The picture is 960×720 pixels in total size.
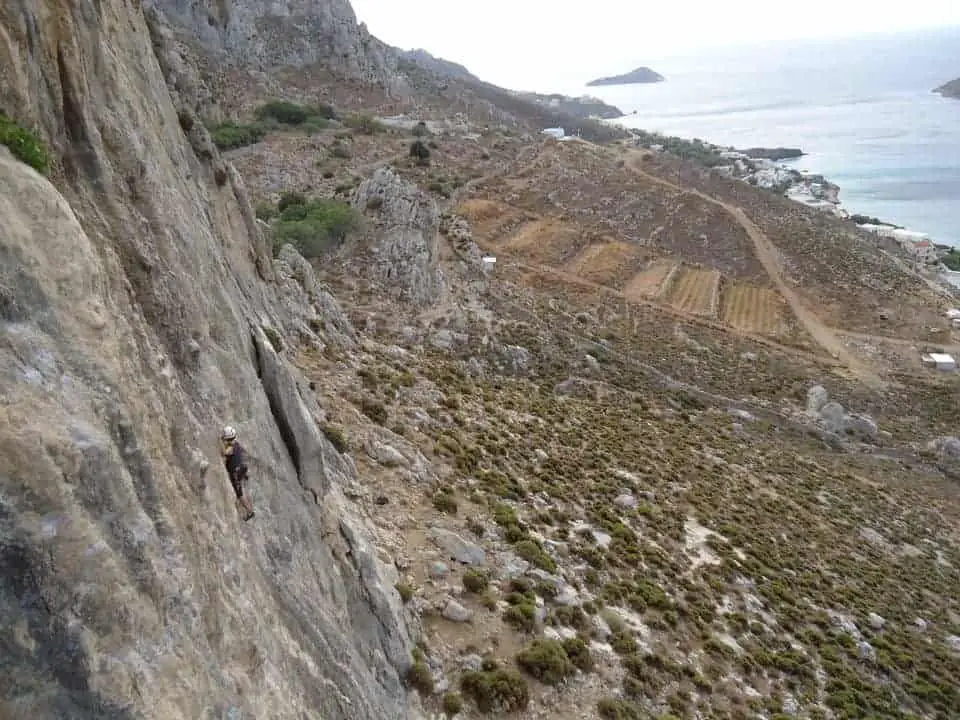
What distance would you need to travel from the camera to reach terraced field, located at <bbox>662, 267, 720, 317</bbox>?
220 ft

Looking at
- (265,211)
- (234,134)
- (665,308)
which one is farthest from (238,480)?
(234,134)

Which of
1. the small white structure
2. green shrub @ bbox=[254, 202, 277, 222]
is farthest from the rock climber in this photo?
the small white structure

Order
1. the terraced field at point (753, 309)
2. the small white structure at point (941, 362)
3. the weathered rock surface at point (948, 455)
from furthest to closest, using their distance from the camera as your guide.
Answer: the terraced field at point (753, 309), the small white structure at point (941, 362), the weathered rock surface at point (948, 455)

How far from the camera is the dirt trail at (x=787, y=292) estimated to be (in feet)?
191

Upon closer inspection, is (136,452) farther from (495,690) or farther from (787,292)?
(787,292)

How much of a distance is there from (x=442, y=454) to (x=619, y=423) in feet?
55.8

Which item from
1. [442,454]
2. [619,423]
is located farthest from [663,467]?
[442,454]

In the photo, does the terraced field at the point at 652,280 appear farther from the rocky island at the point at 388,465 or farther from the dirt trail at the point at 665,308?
the rocky island at the point at 388,465

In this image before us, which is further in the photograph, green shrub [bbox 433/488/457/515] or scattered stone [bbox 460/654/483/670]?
green shrub [bbox 433/488/457/515]

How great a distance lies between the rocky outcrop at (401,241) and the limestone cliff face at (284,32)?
68725 mm

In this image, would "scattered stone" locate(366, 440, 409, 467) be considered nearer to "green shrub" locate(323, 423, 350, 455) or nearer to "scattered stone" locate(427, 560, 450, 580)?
"green shrub" locate(323, 423, 350, 455)

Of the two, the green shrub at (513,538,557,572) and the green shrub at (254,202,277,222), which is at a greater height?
the green shrub at (254,202,277,222)

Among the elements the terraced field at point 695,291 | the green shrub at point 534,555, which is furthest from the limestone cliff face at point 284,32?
the green shrub at point 534,555

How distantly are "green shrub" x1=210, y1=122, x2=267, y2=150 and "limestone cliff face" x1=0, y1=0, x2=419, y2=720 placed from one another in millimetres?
60164
